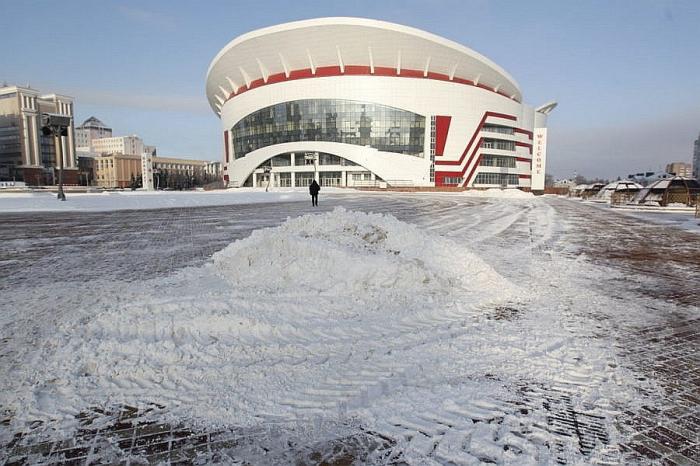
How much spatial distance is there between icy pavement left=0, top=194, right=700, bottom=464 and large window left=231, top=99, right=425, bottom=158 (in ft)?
203

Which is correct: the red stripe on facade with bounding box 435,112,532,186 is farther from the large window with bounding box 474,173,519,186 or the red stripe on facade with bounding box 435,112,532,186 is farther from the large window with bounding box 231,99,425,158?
the large window with bounding box 231,99,425,158

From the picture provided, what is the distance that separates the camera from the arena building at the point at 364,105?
63.1 m

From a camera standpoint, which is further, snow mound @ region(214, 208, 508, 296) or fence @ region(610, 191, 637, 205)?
fence @ region(610, 191, 637, 205)

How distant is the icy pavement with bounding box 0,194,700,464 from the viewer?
2.46m

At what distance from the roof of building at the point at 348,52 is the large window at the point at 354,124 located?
6348 millimetres

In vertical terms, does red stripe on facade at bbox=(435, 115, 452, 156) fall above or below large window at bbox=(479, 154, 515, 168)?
above

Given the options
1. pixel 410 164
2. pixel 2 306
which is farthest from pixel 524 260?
pixel 410 164

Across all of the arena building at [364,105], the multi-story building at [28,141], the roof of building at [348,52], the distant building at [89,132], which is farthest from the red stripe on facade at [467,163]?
the distant building at [89,132]

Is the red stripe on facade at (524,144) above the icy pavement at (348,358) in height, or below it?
above

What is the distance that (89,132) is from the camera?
583ft

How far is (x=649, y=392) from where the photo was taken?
9.96 ft

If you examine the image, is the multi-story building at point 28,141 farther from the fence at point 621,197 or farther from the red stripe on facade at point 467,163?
the fence at point 621,197

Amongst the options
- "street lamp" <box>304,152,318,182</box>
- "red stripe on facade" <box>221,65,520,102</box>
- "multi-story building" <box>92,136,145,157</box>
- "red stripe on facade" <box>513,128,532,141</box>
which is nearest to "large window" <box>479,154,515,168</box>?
"red stripe on facade" <box>513,128,532,141</box>

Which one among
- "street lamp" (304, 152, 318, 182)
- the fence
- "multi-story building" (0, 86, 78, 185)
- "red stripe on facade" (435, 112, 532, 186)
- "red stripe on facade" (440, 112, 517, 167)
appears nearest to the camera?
the fence
